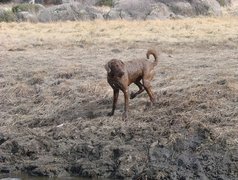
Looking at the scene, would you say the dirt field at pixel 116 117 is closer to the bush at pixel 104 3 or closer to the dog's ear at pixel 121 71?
the dog's ear at pixel 121 71

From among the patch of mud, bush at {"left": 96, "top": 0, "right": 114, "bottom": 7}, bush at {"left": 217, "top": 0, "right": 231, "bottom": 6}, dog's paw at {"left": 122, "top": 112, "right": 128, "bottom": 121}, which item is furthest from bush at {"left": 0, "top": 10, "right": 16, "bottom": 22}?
dog's paw at {"left": 122, "top": 112, "right": 128, "bottom": 121}

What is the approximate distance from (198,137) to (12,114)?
458cm

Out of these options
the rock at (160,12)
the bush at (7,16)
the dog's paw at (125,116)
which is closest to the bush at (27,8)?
the bush at (7,16)

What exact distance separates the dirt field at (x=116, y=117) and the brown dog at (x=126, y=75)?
0.33 meters

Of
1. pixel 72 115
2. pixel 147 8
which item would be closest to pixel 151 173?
pixel 72 115

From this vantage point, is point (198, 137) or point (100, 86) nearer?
point (198, 137)

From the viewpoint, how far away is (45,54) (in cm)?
1947

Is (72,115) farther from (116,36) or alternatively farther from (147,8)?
(147,8)

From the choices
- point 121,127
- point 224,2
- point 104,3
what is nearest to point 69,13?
point 104,3

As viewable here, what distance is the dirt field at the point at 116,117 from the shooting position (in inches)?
436

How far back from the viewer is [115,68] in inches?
484

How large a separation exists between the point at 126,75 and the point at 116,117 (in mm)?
894

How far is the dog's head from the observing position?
40.4ft

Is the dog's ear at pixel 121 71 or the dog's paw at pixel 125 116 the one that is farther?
the dog's paw at pixel 125 116
